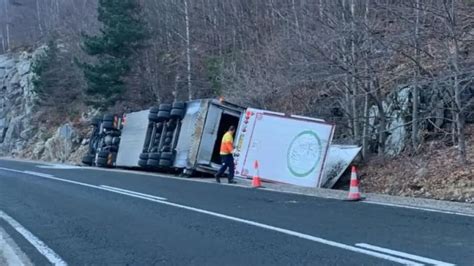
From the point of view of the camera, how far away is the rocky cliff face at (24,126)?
41.9 metres

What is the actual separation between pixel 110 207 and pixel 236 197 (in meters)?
2.79

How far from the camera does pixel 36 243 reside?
8.19m

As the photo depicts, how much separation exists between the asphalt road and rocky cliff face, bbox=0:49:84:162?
2770cm

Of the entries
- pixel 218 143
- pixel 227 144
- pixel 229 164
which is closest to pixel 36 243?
pixel 227 144

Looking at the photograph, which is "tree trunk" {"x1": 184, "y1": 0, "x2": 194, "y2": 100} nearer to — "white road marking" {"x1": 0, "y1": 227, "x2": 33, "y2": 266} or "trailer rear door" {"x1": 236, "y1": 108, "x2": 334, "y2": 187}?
"trailer rear door" {"x1": 236, "y1": 108, "x2": 334, "y2": 187}

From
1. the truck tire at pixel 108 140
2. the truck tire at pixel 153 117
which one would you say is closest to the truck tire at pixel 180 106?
the truck tire at pixel 153 117

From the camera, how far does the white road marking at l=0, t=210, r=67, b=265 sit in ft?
23.2

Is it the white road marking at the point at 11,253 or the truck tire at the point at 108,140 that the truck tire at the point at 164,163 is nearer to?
the truck tire at the point at 108,140

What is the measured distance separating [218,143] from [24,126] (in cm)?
3758

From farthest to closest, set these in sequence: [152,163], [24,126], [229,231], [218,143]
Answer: [24,126] → [152,163] → [218,143] → [229,231]

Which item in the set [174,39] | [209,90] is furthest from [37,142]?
[209,90]

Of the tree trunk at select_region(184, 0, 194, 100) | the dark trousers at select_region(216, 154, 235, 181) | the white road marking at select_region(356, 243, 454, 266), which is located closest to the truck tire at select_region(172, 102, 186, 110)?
the dark trousers at select_region(216, 154, 235, 181)

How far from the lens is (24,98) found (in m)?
57.3

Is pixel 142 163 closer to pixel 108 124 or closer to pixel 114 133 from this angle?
pixel 114 133
